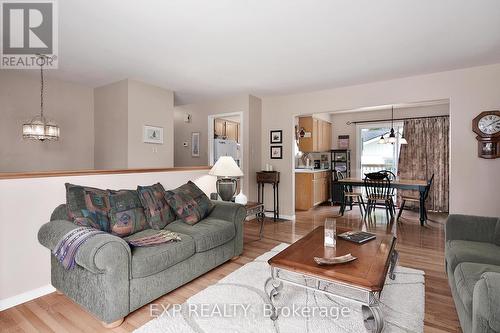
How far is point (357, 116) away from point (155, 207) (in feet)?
18.8

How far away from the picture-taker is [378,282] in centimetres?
148

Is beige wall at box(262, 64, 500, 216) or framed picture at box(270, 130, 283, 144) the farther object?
framed picture at box(270, 130, 283, 144)

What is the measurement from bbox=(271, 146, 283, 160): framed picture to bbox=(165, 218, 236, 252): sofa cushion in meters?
2.46

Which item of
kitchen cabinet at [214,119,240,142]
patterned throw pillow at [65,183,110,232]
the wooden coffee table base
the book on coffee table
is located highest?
kitchen cabinet at [214,119,240,142]

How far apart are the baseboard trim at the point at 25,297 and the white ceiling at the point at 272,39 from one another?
234 centimetres

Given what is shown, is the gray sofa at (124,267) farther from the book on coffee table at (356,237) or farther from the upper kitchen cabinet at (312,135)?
the upper kitchen cabinet at (312,135)

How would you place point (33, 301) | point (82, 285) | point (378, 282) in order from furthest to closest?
1. point (33, 301)
2. point (82, 285)
3. point (378, 282)

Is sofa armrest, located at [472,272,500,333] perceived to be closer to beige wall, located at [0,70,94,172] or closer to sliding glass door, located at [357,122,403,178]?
beige wall, located at [0,70,94,172]

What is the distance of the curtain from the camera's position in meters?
5.57

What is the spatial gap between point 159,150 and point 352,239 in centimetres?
338

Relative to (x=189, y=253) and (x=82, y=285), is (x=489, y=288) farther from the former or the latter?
(x=82, y=285)

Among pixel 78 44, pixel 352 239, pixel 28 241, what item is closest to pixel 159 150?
pixel 78 44

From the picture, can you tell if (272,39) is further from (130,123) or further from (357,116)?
(357,116)

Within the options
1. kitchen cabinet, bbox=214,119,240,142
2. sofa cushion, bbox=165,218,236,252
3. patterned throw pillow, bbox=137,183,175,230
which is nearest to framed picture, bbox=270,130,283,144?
kitchen cabinet, bbox=214,119,240,142
